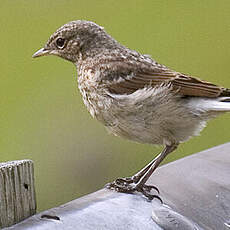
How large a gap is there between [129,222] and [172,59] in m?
4.13

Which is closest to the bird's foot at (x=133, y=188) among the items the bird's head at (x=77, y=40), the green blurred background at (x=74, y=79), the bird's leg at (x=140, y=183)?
the bird's leg at (x=140, y=183)

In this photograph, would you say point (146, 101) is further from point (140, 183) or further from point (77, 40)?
point (77, 40)

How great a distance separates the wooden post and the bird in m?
0.82

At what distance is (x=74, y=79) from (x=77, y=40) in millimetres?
2430

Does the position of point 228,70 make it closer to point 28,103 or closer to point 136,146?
point 136,146

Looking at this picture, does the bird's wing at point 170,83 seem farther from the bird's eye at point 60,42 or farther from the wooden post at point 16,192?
the wooden post at point 16,192

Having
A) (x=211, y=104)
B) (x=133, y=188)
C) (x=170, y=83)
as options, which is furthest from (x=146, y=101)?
(x=133, y=188)

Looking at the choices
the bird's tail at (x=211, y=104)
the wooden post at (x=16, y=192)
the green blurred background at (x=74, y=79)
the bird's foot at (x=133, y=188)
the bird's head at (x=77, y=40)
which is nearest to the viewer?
the wooden post at (x=16, y=192)

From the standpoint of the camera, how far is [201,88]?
3621 mm

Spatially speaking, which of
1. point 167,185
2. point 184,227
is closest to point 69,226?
point 184,227

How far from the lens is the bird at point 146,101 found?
142 inches

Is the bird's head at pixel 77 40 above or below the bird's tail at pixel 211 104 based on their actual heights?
above

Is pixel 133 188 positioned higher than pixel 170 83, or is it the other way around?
pixel 170 83

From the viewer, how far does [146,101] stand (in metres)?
3.61
